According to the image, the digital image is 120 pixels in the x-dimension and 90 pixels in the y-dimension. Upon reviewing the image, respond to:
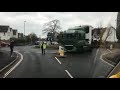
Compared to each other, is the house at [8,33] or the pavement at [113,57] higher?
the house at [8,33]

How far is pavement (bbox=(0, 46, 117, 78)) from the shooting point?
1969 mm

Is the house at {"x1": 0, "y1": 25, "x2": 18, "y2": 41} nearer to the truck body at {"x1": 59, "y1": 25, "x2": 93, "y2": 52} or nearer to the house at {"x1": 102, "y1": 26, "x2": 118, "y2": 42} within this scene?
the truck body at {"x1": 59, "y1": 25, "x2": 93, "y2": 52}

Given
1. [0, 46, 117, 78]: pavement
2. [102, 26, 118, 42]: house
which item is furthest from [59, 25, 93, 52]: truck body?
[102, 26, 118, 42]: house

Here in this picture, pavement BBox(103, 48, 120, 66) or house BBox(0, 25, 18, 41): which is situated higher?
house BBox(0, 25, 18, 41)

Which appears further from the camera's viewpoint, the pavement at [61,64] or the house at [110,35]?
the pavement at [61,64]

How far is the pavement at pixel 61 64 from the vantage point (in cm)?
197

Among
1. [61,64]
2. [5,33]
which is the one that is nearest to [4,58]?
[5,33]

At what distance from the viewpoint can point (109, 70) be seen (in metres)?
1.99

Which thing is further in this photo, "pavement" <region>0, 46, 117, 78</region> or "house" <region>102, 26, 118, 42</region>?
"pavement" <region>0, 46, 117, 78</region>

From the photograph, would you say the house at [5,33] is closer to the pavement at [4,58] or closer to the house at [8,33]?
the house at [8,33]

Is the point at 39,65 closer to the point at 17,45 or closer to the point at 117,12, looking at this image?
the point at 17,45

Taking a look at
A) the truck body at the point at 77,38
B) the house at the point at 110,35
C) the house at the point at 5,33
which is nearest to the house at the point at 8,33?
the house at the point at 5,33
